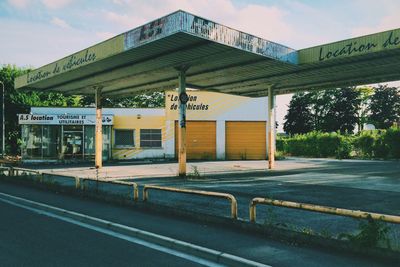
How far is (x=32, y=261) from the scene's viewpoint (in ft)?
18.9

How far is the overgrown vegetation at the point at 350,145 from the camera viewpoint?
33656mm

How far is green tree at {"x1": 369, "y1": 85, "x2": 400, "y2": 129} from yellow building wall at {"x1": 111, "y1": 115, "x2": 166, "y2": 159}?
61.8m

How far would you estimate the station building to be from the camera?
31172mm

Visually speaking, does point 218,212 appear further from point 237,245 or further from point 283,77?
point 283,77

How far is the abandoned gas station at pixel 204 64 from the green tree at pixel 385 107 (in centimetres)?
6416

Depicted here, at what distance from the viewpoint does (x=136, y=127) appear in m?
33.3

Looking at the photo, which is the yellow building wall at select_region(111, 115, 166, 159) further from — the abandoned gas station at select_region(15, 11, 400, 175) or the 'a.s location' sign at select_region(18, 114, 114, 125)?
the abandoned gas station at select_region(15, 11, 400, 175)

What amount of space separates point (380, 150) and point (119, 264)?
34.0m

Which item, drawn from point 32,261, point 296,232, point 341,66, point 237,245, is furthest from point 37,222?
point 341,66

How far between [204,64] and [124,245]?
40.7 feet

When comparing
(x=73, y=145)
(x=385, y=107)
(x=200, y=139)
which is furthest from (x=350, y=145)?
(x=385, y=107)

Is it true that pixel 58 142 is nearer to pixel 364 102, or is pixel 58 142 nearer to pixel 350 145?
pixel 350 145

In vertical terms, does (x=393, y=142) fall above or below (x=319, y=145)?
above

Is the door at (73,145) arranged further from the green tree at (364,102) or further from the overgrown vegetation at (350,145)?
the green tree at (364,102)
